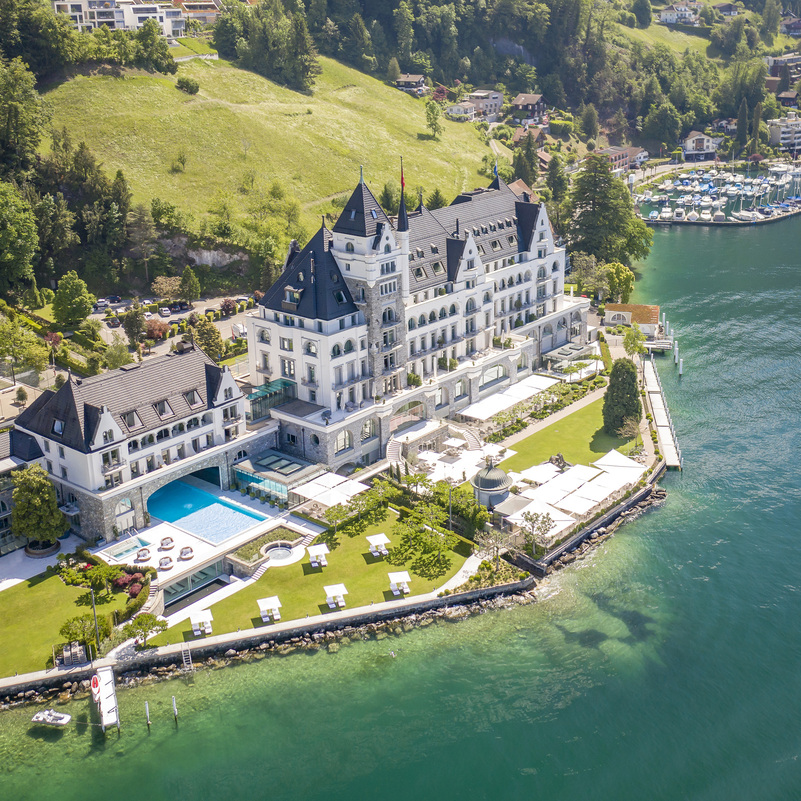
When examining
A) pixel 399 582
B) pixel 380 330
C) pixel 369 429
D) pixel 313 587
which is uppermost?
pixel 380 330

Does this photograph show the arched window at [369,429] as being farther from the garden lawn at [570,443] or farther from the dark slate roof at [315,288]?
the garden lawn at [570,443]

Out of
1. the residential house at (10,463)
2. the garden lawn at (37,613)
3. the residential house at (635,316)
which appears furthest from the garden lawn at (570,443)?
the residential house at (10,463)

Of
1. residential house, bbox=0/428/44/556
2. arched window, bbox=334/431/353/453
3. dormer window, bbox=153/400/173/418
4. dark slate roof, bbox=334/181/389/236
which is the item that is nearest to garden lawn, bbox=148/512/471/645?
arched window, bbox=334/431/353/453

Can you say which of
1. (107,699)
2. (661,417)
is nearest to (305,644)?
(107,699)

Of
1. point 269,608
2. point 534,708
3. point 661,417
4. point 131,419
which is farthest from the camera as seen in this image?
point 661,417

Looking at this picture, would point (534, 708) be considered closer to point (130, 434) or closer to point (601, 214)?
point (130, 434)

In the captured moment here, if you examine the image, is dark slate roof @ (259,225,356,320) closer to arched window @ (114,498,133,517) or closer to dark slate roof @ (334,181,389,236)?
dark slate roof @ (334,181,389,236)

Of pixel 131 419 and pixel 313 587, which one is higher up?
pixel 131 419
